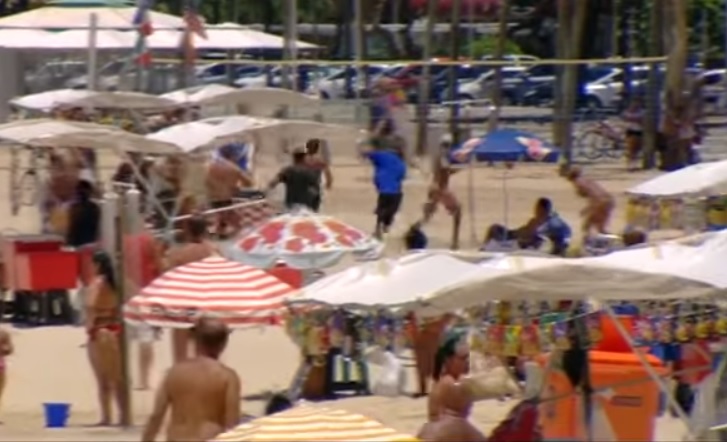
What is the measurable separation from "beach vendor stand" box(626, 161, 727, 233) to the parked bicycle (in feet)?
47.6

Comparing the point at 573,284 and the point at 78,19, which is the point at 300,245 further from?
the point at 78,19

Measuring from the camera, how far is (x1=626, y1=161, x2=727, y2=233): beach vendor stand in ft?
56.3

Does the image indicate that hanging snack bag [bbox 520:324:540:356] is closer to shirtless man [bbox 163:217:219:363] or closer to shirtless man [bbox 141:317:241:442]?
shirtless man [bbox 141:317:241:442]

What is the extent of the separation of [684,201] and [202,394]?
8.87 meters

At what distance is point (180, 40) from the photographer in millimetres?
→ 31578

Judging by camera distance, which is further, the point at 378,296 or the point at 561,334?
the point at 561,334

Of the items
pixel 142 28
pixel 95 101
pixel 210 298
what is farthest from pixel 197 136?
pixel 210 298

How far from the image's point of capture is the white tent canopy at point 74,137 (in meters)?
19.8

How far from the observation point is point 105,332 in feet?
46.4

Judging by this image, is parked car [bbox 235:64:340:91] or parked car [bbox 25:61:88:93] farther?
parked car [bbox 25:61:88:93]

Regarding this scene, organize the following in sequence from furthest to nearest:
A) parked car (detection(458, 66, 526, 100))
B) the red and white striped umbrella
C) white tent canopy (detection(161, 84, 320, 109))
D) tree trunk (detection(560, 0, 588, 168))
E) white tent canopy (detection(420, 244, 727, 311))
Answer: parked car (detection(458, 66, 526, 100)), tree trunk (detection(560, 0, 588, 168)), white tent canopy (detection(161, 84, 320, 109)), the red and white striped umbrella, white tent canopy (detection(420, 244, 727, 311))

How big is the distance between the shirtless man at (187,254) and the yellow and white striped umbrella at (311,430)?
248 inches

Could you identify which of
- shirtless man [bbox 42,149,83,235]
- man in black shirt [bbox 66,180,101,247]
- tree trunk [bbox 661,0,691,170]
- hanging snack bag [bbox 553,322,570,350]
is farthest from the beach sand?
tree trunk [bbox 661,0,691,170]

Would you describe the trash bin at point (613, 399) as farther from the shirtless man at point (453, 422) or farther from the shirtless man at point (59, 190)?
the shirtless man at point (59, 190)
